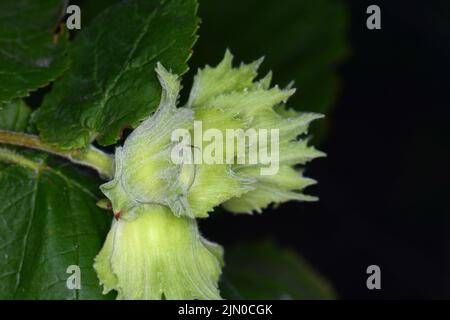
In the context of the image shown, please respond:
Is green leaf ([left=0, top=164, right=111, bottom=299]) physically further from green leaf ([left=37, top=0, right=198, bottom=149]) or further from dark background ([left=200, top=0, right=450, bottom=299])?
dark background ([left=200, top=0, right=450, bottom=299])

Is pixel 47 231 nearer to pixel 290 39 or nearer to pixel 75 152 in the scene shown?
pixel 75 152

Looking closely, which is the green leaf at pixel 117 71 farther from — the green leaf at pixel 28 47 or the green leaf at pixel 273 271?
the green leaf at pixel 273 271

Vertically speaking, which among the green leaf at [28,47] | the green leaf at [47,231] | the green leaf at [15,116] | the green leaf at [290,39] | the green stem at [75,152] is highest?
the green leaf at [290,39]

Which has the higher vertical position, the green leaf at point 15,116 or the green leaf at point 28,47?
the green leaf at point 28,47

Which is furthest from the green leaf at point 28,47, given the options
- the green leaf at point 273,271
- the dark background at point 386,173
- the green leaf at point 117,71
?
the dark background at point 386,173

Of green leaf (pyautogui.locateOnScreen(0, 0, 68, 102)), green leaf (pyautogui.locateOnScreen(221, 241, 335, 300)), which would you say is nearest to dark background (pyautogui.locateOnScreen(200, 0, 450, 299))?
green leaf (pyautogui.locateOnScreen(221, 241, 335, 300))

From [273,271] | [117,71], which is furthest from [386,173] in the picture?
[117,71]

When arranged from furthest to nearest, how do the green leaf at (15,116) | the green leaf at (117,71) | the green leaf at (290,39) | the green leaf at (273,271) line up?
the green leaf at (290,39), the green leaf at (273,271), the green leaf at (15,116), the green leaf at (117,71)

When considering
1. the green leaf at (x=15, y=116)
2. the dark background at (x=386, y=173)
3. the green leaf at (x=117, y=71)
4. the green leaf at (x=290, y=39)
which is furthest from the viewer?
the dark background at (x=386, y=173)
